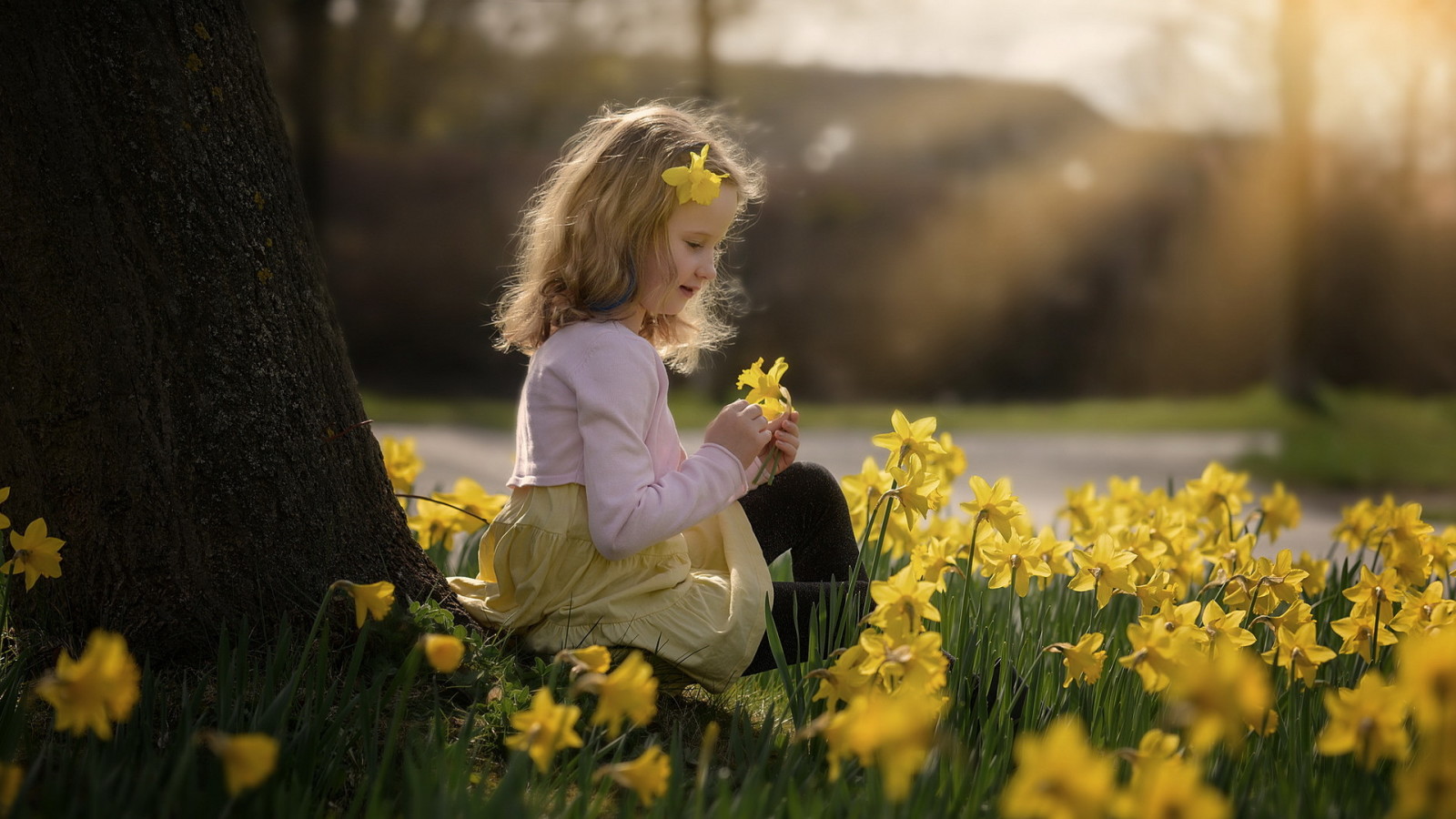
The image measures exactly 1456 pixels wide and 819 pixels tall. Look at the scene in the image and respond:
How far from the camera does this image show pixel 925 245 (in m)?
15.1

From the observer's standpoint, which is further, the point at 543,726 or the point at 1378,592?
the point at 1378,592

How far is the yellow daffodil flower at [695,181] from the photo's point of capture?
2.02m

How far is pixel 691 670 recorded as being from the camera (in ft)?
6.57

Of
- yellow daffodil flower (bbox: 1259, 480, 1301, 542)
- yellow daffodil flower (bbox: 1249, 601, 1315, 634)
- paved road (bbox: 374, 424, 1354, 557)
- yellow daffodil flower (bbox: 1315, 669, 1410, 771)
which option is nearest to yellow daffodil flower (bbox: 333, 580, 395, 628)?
yellow daffodil flower (bbox: 1315, 669, 1410, 771)

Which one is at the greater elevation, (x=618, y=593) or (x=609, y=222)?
(x=609, y=222)

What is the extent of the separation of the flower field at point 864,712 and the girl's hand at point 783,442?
6.7 inches

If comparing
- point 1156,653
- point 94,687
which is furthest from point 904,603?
point 94,687

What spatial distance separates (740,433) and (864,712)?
85cm

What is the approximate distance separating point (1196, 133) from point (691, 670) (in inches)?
613

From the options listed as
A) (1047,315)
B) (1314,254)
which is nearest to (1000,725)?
(1314,254)

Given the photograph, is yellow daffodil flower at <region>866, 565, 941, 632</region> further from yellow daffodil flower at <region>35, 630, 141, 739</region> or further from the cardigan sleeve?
yellow daffodil flower at <region>35, 630, 141, 739</region>

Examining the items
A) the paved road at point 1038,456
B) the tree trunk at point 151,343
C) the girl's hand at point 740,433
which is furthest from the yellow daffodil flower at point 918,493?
the paved road at point 1038,456

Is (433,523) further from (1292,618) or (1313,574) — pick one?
(1313,574)

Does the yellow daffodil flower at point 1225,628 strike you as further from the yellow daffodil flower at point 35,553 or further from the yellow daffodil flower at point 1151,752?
the yellow daffodil flower at point 35,553
